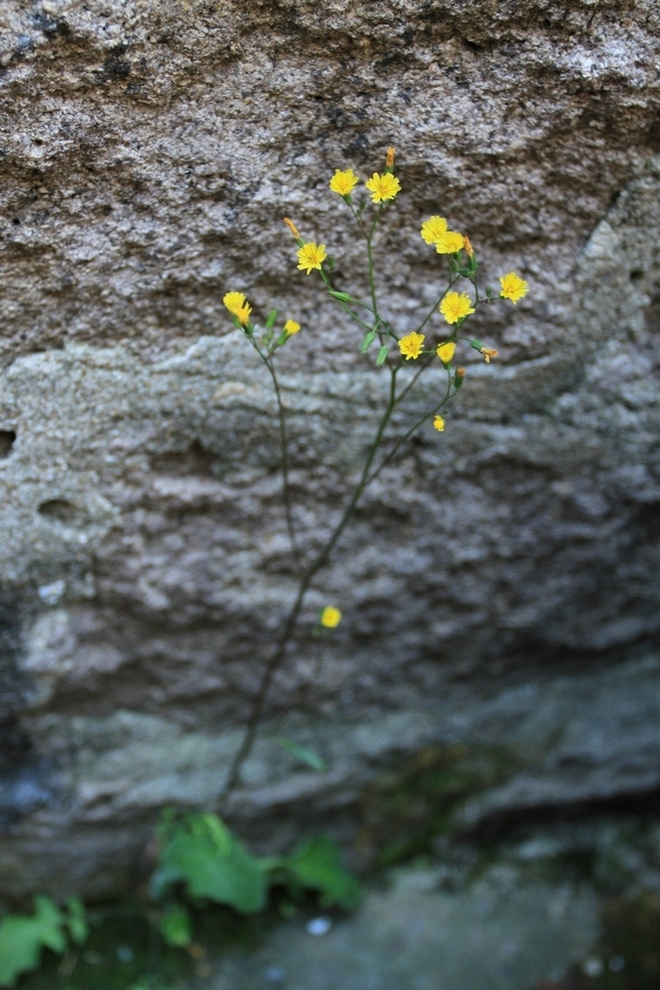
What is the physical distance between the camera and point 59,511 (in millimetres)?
1103

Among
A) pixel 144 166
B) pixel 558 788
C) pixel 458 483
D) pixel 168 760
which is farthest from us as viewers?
pixel 558 788

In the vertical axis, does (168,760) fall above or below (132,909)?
above

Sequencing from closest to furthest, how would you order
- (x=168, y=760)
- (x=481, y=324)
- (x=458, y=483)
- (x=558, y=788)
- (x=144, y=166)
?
(x=144, y=166), (x=481, y=324), (x=458, y=483), (x=168, y=760), (x=558, y=788)

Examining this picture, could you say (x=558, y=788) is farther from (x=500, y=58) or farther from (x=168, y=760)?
(x=500, y=58)

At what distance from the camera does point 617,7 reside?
96cm

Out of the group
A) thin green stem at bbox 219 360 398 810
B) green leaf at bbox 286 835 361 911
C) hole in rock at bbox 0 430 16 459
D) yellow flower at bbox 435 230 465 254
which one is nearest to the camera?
yellow flower at bbox 435 230 465 254

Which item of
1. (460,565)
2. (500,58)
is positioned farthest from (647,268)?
(460,565)

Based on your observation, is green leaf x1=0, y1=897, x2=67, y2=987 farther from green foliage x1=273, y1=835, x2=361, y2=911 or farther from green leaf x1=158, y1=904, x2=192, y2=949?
green foliage x1=273, y1=835, x2=361, y2=911

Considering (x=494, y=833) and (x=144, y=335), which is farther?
(x=494, y=833)

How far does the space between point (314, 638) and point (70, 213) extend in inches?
27.5

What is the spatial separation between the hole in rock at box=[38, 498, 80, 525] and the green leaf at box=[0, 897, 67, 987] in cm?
63

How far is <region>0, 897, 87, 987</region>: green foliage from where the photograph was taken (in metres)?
1.25

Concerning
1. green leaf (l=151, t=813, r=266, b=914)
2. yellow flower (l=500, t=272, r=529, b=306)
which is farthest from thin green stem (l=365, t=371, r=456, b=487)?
green leaf (l=151, t=813, r=266, b=914)

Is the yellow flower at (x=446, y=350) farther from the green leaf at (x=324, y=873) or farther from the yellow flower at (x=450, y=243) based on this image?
the green leaf at (x=324, y=873)
